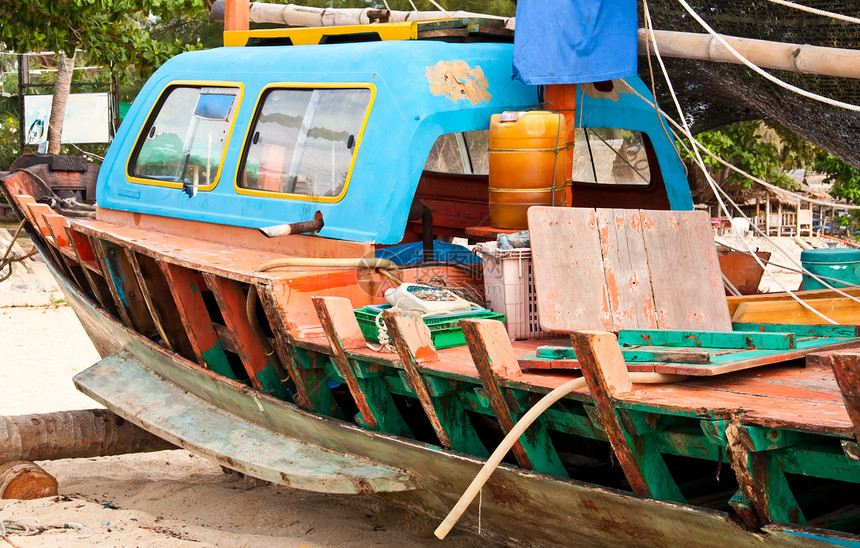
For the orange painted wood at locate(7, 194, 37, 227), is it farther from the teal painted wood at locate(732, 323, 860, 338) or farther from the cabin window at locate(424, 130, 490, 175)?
the teal painted wood at locate(732, 323, 860, 338)

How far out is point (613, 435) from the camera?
2.93 meters

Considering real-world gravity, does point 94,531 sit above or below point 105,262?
below

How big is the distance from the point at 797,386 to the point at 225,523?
11.3 feet

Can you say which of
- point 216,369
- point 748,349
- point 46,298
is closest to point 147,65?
point 46,298

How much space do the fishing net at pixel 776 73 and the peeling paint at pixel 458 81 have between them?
914mm

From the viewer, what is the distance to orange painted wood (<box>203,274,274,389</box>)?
4531 millimetres

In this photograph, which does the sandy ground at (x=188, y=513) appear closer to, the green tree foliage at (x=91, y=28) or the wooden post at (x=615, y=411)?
the wooden post at (x=615, y=411)

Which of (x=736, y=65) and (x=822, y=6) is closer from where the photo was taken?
(x=822, y=6)

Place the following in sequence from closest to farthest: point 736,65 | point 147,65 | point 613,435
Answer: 1. point 613,435
2. point 736,65
3. point 147,65

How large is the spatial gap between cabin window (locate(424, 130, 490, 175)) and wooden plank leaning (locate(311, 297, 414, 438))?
10.00 feet

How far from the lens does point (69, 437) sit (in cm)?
595

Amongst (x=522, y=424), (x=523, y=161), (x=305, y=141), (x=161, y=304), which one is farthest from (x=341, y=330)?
(x=161, y=304)

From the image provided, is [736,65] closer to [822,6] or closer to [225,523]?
[822,6]

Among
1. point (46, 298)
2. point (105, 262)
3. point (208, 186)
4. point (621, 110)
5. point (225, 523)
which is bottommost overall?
point (46, 298)
